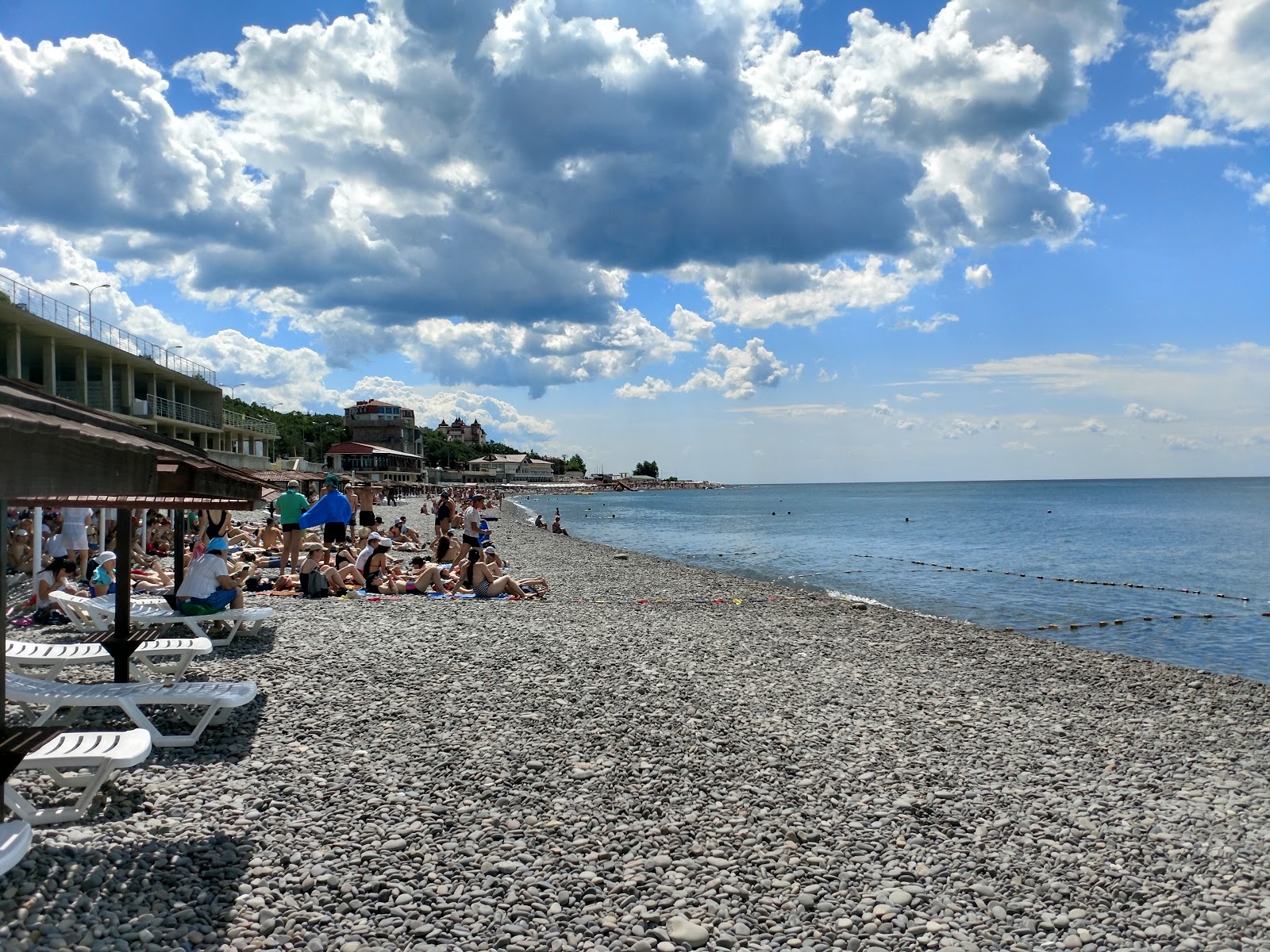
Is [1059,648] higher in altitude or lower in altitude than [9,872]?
lower

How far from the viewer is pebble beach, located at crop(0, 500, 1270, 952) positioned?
12.5 feet

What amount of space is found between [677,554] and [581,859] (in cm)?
3038

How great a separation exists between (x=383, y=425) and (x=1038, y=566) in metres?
104

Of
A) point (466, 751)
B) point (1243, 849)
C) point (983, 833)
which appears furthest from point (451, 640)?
point (1243, 849)

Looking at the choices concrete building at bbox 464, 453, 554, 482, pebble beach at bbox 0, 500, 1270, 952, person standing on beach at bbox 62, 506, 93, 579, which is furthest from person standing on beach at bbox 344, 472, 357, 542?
concrete building at bbox 464, 453, 554, 482

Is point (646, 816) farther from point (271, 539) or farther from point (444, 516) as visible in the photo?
point (271, 539)

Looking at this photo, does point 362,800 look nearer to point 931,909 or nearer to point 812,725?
point 931,909

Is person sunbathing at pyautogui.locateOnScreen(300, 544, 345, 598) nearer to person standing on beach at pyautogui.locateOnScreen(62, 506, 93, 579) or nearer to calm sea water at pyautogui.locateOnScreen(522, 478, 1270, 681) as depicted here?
person standing on beach at pyautogui.locateOnScreen(62, 506, 93, 579)

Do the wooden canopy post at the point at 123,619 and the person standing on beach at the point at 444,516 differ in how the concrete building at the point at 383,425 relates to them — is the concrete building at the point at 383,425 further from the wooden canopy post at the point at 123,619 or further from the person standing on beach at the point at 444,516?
the wooden canopy post at the point at 123,619

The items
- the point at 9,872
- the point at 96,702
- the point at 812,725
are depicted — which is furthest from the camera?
the point at 812,725

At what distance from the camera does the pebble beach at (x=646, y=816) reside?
3803mm

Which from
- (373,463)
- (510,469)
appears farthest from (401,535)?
(510,469)

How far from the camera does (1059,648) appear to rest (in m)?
12.8

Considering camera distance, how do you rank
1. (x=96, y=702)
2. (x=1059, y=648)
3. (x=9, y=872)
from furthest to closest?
(x=1059, y=648) < (x=96, y=702) < (x=9, y=872)
